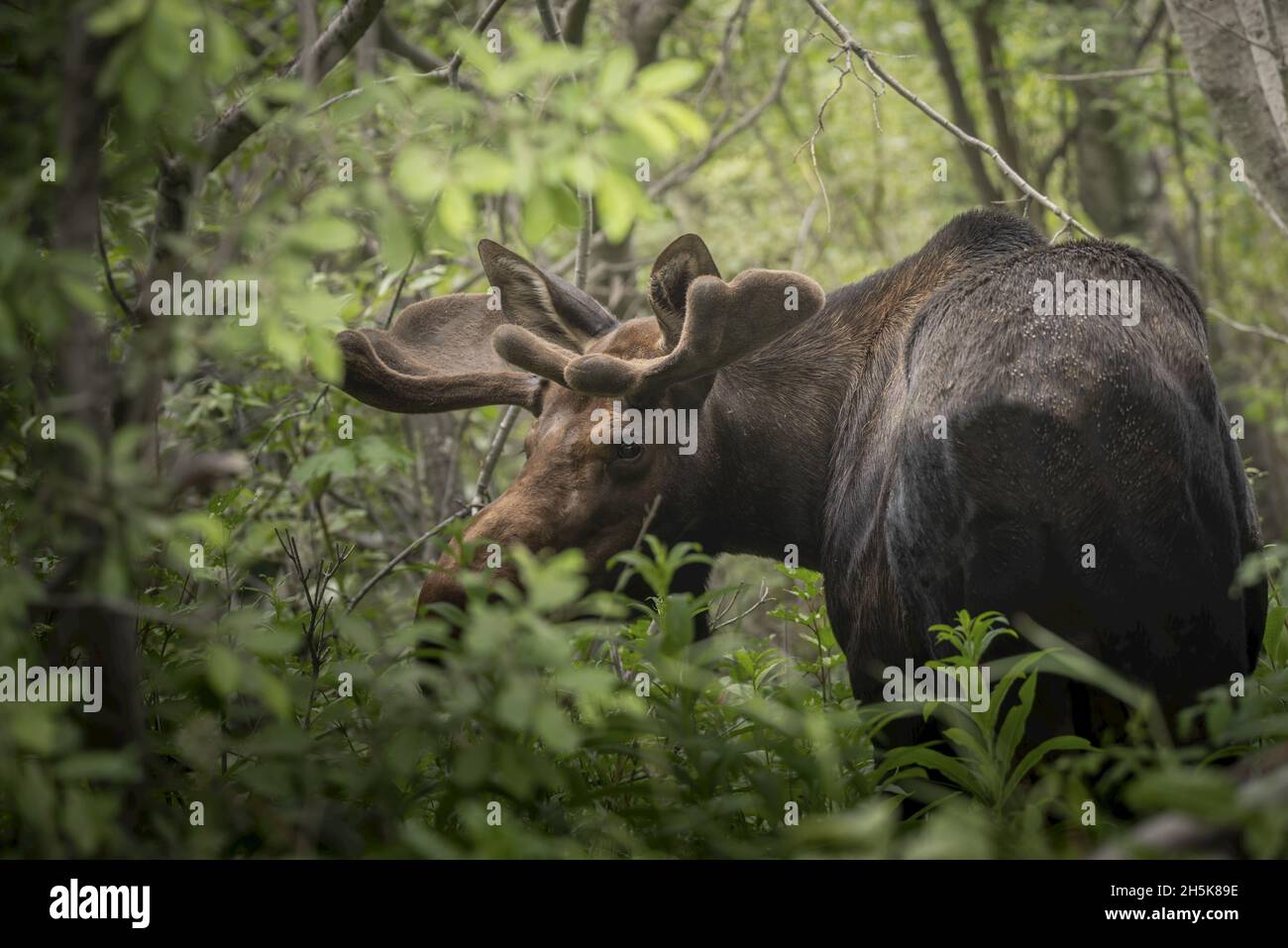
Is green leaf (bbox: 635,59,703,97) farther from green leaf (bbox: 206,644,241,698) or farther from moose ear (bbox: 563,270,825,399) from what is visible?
moose ear (bbox: 563,270,825,399)

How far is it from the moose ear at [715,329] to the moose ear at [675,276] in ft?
0.60

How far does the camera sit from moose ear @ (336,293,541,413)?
518 centimetres

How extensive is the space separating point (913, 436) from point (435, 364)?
2.33 meters

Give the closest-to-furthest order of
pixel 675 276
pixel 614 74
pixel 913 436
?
pixel 614 74
pixel 913 436
pixel 675 276

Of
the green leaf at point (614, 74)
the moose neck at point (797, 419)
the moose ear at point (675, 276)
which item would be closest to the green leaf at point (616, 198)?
the green leaf at point (614, 74)

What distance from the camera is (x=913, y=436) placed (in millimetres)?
4117

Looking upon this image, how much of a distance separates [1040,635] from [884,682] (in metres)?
1.17

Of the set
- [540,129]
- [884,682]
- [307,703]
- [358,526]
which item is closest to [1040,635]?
[884,682]

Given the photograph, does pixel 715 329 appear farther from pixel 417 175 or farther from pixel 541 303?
pixel 417 175

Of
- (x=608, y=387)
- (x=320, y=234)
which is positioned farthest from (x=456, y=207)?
(x=608, y=387)

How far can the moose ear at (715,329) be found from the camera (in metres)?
4.31

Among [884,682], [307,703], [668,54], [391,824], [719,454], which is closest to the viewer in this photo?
[391,824]
